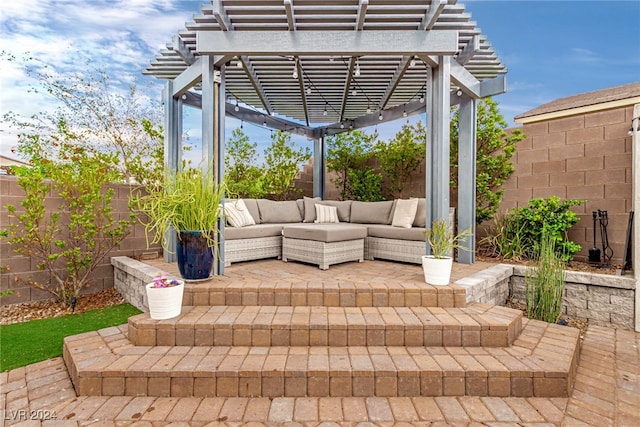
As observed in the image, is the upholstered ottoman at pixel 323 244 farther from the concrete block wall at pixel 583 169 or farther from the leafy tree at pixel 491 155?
the concrete block wall at pixel 583 169

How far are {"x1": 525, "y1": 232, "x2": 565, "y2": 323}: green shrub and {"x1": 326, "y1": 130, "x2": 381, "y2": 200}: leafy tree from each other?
4.34m

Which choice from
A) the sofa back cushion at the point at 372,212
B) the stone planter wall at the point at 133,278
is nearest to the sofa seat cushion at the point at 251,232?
the stone planter wall at the point at 133,278

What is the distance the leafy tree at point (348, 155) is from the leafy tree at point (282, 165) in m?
0.78

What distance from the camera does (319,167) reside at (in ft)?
25.9

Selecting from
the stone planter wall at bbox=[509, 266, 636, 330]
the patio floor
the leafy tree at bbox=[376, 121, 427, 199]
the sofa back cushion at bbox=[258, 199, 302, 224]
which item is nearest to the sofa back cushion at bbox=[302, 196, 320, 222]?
the sofa back cushion at bbox=[258, 199, 302, 224]

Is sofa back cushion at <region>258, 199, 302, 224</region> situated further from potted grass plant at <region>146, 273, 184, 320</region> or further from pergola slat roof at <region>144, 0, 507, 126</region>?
potted grass plant at <region>146, 273, 184, 320</region>

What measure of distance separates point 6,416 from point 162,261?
2847 mm

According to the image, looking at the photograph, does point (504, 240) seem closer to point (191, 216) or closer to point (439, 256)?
point (439, 256)

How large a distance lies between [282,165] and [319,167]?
90cm

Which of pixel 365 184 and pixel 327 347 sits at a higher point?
pixel 365 184

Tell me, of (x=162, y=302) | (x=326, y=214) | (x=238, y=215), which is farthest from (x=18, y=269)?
(x=326, y=214)

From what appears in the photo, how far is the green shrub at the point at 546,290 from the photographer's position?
361 centimetres

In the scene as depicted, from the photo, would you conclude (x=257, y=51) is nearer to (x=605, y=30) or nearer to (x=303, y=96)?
(x=303, y=96)

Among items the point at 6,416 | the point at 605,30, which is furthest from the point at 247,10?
the point at 605,30
